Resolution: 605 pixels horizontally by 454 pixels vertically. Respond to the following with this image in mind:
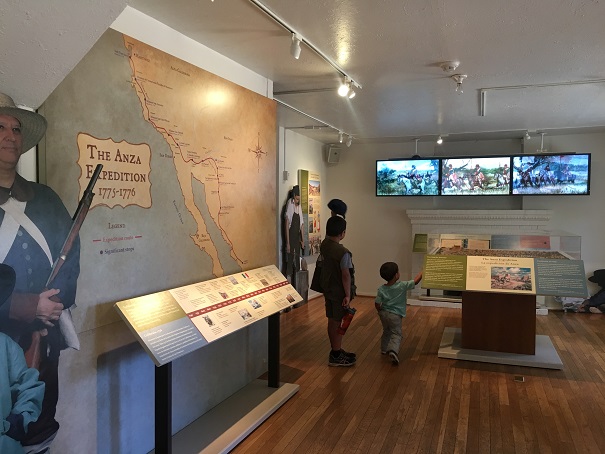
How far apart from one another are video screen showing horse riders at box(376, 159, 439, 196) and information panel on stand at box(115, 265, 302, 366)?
191 inches

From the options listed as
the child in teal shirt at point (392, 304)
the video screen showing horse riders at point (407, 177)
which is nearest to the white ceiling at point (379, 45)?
the child in teal shirt at point (392, 304)

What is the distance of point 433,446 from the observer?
10.7 ft

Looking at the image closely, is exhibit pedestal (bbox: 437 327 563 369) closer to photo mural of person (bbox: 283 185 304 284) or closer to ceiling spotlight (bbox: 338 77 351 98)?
photo mural of person (bbox: 283 185 304 284)

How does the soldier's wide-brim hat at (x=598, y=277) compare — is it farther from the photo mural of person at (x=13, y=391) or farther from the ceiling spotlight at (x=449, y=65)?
the photo mural of person at (x=13, y=391)

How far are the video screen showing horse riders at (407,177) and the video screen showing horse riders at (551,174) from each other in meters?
1.32

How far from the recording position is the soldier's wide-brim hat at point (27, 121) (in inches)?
84.0

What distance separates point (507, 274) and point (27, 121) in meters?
4.58

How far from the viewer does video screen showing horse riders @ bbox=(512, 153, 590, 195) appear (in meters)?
7.37

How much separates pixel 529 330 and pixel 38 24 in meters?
5.16

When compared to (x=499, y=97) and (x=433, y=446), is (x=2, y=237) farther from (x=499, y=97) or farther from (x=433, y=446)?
(x=499, y=97)

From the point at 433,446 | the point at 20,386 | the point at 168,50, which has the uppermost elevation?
the point at 168,50

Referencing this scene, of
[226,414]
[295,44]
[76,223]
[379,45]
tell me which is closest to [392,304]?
[226,414]

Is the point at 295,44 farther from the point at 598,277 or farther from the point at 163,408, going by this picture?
the point at 598,277

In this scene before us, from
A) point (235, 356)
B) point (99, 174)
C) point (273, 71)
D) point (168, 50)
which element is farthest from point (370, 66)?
point (235, 356)
